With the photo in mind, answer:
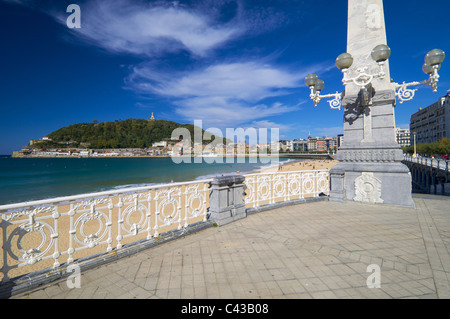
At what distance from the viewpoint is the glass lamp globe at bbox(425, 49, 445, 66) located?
588 cm

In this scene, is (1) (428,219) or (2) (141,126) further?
(2) (141,126)

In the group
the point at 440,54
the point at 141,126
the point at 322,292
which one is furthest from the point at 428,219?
the point at 141,126

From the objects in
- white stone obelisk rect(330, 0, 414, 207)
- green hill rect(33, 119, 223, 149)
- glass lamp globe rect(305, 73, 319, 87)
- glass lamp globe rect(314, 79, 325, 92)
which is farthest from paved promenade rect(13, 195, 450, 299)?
green hill rect(33, 119, 223, 149)

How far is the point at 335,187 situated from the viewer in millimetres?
7668

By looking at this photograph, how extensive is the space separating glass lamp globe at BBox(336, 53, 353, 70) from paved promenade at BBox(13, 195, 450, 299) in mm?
4008

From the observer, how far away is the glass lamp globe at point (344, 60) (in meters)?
5.71

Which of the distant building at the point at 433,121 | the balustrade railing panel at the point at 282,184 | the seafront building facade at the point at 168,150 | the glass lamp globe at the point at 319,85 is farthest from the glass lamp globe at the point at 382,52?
the seafront building facade at the point at 168,150

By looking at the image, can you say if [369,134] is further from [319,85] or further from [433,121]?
[433,121]

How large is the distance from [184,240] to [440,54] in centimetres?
804

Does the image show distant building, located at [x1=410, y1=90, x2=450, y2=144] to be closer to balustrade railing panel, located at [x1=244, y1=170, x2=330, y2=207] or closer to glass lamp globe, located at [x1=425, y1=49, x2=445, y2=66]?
glass lamp globe, located at [x1=425, y1=49, x2=445, y2=66]

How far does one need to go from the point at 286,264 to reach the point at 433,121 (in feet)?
323

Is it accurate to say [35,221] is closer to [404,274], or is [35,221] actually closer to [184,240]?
[184,240]

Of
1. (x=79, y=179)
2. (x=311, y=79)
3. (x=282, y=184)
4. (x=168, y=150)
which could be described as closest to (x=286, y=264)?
(x=282, y=184)

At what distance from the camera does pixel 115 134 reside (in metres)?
137
